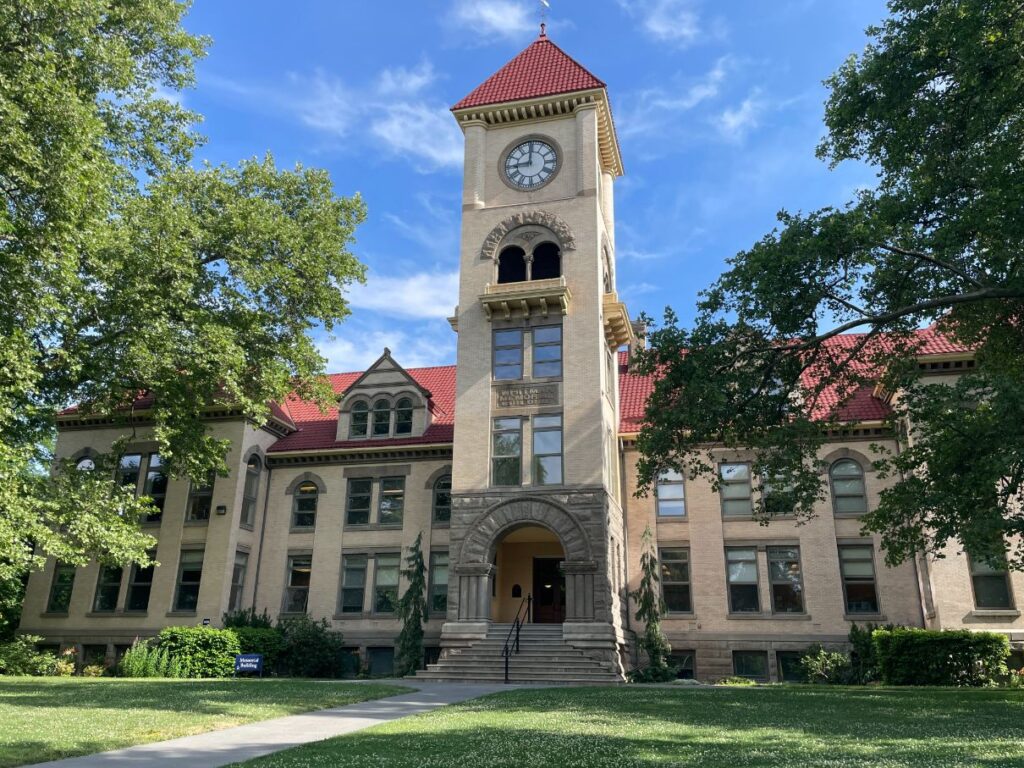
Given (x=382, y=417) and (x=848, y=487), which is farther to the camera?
(x=382, y=417)

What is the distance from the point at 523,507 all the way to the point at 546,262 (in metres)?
9.37

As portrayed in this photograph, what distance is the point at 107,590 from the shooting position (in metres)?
28.9

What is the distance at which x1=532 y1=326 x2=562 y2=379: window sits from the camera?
26156 mm

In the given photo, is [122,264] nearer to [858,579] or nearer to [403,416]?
[403,416]

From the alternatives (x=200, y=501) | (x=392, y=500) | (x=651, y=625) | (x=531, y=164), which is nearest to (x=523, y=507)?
(x=651, y=625)

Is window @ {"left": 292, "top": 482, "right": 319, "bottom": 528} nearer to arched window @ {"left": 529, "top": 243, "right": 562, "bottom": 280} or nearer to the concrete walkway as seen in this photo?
arched window @ {"left": 529, "top": 243, "right": 562, "bottom": 280}

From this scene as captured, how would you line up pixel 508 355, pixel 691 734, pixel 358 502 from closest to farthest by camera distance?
pixel 691 734 < pixel 508 355 < pixel 358 502

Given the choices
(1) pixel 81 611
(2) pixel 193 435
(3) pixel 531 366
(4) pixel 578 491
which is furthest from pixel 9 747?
(1) pixel 81 611

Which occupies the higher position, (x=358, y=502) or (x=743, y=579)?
(x=358, y=502)

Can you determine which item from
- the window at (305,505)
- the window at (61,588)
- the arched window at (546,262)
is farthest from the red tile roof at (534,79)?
the window at (61,588)

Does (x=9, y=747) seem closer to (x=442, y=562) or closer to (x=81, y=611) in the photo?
(x=442, y=562)

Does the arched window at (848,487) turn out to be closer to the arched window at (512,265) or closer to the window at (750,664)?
the window at (750,664)

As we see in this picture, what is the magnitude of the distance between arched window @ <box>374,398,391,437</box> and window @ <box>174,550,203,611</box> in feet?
26.2

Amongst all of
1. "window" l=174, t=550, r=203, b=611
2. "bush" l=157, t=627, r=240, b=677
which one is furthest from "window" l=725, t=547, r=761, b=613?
"window" l=174, t=550, r=203, b=611
